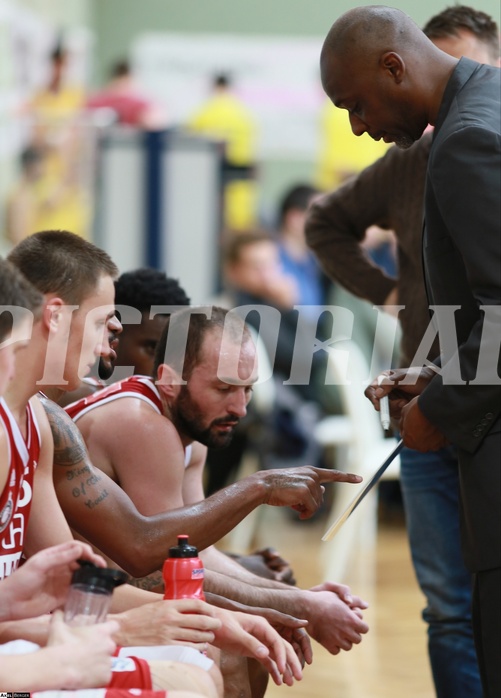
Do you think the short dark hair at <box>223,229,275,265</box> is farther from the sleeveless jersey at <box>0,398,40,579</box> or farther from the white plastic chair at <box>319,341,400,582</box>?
the sleeveless jersey at <box>0,398,40,579</box>

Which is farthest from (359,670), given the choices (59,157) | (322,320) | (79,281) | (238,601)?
(59,157)

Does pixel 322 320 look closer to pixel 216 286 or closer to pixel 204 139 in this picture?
pixel 216 286

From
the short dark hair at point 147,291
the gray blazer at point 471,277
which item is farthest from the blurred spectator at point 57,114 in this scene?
the gray blazer at point 471,277

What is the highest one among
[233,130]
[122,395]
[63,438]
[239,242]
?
[233,130]

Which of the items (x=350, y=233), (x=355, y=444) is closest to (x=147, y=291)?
(x=350, y=233)

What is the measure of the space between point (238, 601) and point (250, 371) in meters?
0.49

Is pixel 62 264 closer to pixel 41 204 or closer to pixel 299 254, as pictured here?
pixel 299 254

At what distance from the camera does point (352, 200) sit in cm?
318

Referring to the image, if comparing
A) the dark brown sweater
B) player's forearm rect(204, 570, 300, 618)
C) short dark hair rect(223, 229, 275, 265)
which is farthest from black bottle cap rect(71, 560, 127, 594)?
short dark hair rect(223, 229, 275, 265)

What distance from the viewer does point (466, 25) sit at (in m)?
2.84

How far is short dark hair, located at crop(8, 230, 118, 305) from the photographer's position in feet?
7.07

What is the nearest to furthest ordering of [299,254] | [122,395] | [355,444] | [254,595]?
[254,595]
[122,395]
[355,444]
[299,254]

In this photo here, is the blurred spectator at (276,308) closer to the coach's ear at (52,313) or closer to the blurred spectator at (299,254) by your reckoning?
the blurred spectator at (299,254)

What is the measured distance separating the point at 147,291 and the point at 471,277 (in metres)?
1.24
